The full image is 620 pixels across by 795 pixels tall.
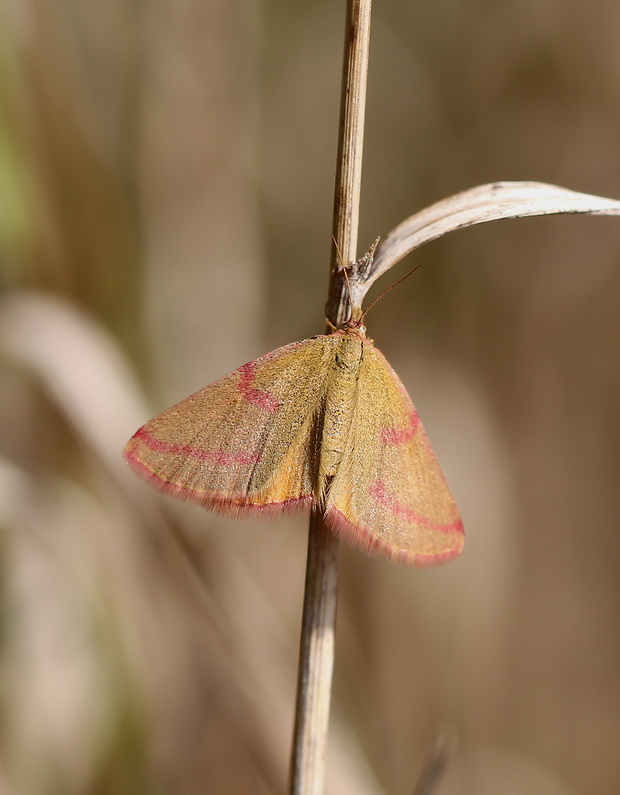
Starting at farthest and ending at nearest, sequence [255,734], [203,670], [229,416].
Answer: [203,670]
[255,734]
[229,416]

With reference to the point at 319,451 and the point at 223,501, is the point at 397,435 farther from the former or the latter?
the point at 223,501

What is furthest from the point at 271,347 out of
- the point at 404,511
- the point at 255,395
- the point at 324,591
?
the point at 324,591

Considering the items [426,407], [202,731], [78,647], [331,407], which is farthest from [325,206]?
[202,731]

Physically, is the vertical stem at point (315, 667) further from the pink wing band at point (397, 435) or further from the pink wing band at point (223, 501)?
the pink wing band at point (397, 435)

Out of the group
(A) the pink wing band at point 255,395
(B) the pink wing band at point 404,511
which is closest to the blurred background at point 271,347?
(A) the pink wing band at point 255,395

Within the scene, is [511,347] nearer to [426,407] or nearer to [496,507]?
[426,407]

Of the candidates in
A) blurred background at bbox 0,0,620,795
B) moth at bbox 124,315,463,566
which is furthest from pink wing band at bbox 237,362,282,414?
blurred background at bbox 0,0,620,795

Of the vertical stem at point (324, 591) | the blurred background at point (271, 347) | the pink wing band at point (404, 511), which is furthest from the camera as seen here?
the blurred background at point (271, 347)
